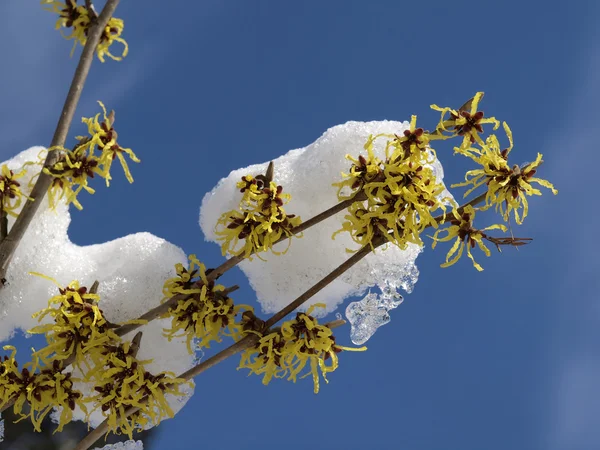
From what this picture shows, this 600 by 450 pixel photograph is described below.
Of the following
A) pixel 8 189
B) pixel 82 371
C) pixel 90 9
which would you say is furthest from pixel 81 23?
pixel 82 371

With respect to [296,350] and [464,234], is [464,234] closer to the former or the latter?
[464,234]

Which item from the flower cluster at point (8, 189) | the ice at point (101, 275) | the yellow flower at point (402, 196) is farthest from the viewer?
the ice at point (101, 275)

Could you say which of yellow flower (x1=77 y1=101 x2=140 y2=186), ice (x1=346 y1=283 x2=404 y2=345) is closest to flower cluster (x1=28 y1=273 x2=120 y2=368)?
yellow flower (x1=77 y1=101 x2=140 y2=186)

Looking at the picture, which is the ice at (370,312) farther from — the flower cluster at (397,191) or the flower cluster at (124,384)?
the flower cluster at (124,384)

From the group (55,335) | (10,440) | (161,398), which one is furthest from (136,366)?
(10,440)

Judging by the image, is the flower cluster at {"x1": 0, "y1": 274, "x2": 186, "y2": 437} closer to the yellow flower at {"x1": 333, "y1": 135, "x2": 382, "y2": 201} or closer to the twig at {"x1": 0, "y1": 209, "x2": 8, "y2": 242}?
the twig at {"x1": 0, "y1": 209, "x2": 8, "y2": 242}

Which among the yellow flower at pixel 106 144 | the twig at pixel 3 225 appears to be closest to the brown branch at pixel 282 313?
the yellow flower at pixel 106 144
